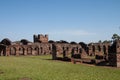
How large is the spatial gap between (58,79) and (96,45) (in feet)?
123

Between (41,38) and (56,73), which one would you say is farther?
(41,38)

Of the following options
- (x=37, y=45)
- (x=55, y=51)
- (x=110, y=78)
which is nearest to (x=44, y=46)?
(x=37, y=45)

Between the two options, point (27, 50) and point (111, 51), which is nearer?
point (111, 51)

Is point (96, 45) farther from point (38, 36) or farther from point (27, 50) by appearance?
point (38, 36)

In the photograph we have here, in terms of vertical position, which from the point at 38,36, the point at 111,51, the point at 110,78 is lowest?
the point at 110,78

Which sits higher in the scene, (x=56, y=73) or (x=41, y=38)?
(x=41, y=38)

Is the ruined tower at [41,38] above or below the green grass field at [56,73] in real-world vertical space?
above

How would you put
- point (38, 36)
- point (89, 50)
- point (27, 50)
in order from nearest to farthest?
point (89, 50), point (27, 50), point (38, 36)

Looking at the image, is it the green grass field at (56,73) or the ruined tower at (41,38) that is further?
the ruined tower at (41,38)

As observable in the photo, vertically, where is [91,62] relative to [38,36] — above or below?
below

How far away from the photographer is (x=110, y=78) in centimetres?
1422

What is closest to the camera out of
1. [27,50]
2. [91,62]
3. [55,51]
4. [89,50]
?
[91,62]

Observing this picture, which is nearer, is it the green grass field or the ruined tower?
the green grass field

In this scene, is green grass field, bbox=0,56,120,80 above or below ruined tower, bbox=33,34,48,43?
below
